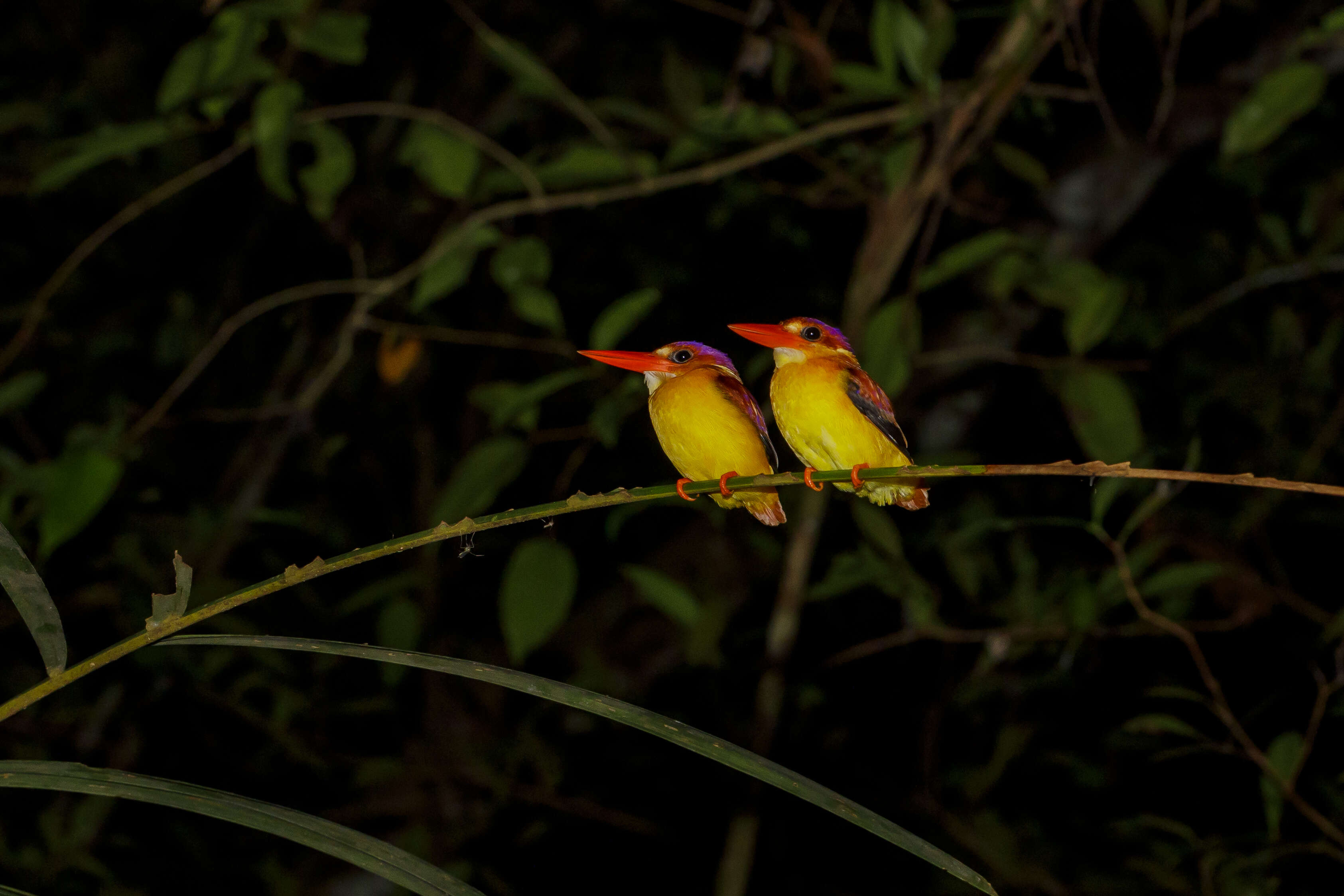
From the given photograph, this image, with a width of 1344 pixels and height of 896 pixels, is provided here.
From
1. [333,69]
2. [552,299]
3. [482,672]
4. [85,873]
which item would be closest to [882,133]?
[552,299]

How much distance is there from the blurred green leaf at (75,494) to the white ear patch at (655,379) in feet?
3.24

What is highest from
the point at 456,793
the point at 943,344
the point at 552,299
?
the point at 943,344

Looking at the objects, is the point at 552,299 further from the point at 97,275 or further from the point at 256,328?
the point at 97,275

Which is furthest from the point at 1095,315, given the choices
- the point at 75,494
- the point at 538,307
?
the point at 75,494

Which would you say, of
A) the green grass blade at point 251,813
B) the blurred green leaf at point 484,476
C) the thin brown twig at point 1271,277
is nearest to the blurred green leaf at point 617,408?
the blurred green leaf at point 484,476

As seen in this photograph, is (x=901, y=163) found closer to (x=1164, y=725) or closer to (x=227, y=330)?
(x=1164, y=725)

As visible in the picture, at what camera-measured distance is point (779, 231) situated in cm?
436

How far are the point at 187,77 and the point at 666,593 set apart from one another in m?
1.55

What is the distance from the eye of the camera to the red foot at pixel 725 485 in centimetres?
83

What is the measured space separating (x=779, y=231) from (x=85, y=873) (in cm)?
335

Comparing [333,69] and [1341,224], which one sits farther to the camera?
[333,69]

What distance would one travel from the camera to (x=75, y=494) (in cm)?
179

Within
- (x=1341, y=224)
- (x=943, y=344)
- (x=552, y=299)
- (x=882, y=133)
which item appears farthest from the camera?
(x=882, y=133)

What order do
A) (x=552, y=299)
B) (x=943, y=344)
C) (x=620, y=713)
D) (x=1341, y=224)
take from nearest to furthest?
(x=620, y=713) < (x=552, y=299) < (x=943, y=344) < (x=1341, y=224)
